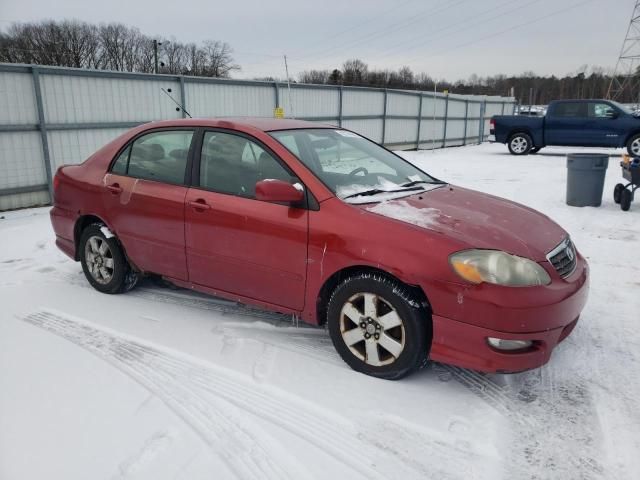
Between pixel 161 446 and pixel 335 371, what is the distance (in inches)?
44.7

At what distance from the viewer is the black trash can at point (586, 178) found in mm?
7855

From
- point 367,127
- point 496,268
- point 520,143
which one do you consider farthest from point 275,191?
point 520,143

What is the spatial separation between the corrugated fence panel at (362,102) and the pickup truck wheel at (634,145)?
819 centimetres

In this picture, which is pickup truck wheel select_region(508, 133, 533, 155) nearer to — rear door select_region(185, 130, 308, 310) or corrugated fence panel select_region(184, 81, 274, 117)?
corrugated fence panel select_region(184, 81, 274, 117)

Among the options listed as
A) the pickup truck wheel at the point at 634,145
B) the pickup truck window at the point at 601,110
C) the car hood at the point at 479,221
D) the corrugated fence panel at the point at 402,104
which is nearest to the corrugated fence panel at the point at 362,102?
the corrugated fence panel at the point at 402,104

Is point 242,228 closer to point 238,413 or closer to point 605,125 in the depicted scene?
point 238,413

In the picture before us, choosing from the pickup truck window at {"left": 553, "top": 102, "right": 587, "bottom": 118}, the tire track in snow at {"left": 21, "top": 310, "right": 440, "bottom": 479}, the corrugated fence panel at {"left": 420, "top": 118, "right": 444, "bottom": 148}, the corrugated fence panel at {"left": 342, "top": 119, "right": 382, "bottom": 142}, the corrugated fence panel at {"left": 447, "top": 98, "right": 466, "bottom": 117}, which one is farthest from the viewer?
the corrugated fence panel at {"left": 447, "top": 98, "right": 466, "bottom": 117}

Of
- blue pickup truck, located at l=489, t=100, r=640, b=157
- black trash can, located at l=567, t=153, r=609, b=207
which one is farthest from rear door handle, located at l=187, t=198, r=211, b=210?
blue pickup truck, located at l=489, t=100, r=640, b=157

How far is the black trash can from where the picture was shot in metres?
7.86

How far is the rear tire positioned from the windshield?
204 inches

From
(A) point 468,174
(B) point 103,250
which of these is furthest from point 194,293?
(A) point 468,174

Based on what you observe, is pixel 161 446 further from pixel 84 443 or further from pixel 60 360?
pixel 60 360

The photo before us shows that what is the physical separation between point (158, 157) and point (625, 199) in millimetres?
7072

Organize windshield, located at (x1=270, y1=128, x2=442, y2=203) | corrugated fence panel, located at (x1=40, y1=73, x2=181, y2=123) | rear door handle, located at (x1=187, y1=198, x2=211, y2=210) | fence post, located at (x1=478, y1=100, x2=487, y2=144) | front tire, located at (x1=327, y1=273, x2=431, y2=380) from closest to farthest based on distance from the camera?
front tire, located at (x1=327, y1=273, x2=431, y2=380) → windshield, located at (x1=270, y1=128, x2=442, y2=203) → rear door handle, located at (x1=187, y1=198, x2=211, y2=210) → corrugated fence panel, located at (x1=40, y1=73, x2=181, y2=123) → fence post, located at (x1=478, y1=100, x2=487, y2=144)
